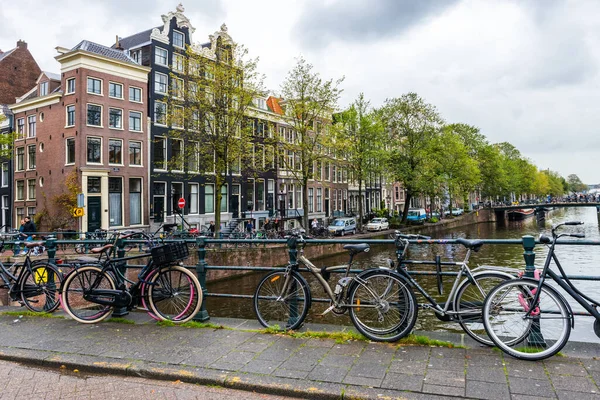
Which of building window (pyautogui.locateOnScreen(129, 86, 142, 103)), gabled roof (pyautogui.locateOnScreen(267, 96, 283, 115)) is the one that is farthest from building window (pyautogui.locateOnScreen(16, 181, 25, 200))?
gabled roof (pyautogui.locateOnScreen(267, 96, 283, 115))

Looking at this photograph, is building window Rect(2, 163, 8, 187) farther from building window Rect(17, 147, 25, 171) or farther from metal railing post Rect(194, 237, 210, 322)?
metal railing post Rect(194, 237, 210, 322)

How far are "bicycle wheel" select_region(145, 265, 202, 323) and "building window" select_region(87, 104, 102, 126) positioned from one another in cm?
2435

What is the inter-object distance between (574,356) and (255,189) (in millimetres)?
33462

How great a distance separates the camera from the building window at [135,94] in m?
28.5

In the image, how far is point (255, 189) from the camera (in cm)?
3672

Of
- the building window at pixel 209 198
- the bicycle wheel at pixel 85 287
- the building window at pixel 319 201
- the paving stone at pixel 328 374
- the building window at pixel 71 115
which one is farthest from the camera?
the building window at pixel 319 201

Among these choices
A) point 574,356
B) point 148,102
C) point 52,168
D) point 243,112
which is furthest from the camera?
point 148,102

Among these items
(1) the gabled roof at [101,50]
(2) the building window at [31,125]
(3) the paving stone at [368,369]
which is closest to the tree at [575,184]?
(1) the gabled roof at [101,50]

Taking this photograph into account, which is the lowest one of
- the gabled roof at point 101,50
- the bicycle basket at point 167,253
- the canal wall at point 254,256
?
the canal wall at point 254,256

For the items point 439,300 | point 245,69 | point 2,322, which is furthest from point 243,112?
point 439,300

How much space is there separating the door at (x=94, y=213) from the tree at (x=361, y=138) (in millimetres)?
19677

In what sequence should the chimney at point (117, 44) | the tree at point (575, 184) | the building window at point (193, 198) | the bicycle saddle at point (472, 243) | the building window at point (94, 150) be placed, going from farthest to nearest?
the tree at point (575, 184)
the chimney at point (117, 44)
the building window at point (193, 198)
the building window at point (94, 150)
the bicycle saddle at point (472, 243)

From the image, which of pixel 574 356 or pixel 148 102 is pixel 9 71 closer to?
pixel 148 102

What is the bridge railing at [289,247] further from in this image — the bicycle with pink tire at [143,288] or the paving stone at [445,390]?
the paving stone at [445,390]
